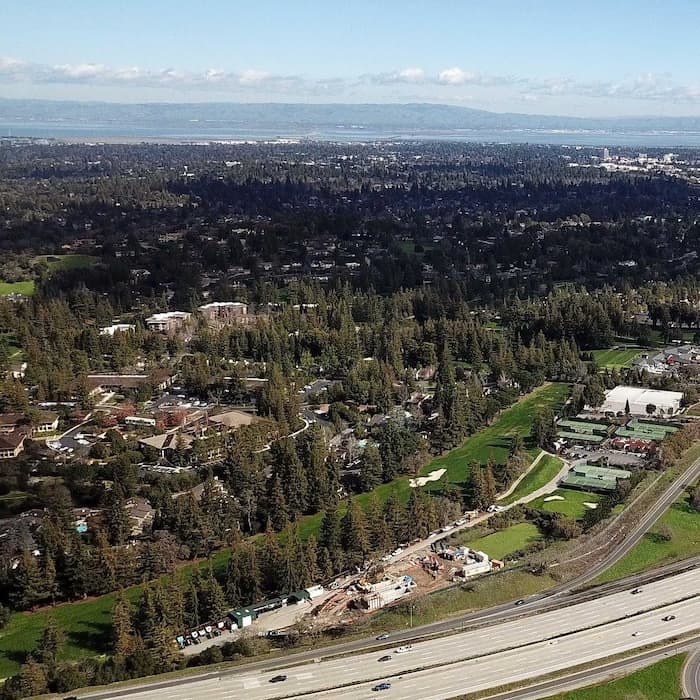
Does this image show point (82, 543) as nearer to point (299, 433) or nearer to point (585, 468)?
point (299, 433)

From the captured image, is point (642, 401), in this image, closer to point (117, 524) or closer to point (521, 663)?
point (521, 663)

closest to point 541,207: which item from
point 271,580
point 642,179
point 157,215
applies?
point 642,179

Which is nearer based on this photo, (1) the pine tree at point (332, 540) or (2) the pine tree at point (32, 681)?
(2) the pine tree at point (32, 681)

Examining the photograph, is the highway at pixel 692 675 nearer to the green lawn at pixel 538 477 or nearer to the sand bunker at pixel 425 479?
the green lawn at pixel 538 477

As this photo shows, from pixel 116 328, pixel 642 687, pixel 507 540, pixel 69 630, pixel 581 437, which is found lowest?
pixel 69 630

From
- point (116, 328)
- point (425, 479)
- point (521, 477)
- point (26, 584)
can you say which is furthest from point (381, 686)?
point (116, 328)

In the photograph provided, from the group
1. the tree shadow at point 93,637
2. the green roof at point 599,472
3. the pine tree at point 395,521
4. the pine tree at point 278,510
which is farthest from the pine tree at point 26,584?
the green roof at point 599,472

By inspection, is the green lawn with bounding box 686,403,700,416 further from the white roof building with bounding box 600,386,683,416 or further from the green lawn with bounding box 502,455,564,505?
the green lawn with bounding box 502,455,564,505
